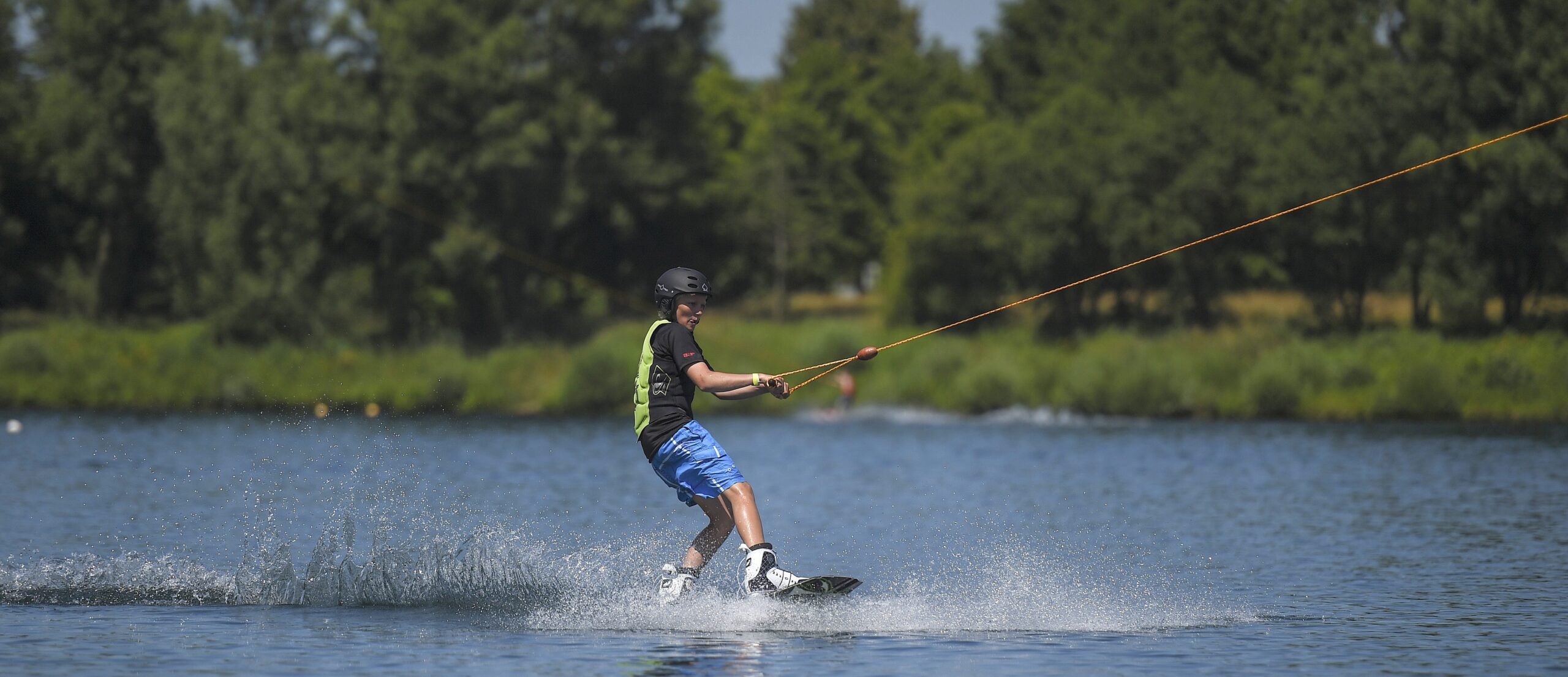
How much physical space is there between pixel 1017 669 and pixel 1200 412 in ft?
105

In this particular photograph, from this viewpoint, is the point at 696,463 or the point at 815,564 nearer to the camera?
the point at 696,463

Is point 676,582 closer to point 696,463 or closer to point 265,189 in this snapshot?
point 696,463

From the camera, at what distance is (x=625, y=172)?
2532 inches

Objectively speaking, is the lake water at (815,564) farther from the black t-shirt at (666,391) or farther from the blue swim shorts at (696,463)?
the black t-shirt at (666,391)

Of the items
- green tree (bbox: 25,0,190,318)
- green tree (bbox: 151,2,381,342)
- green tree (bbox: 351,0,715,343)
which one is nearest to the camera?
green tree (bbox: 151,2,381,342)

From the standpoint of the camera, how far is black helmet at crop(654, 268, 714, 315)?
11.5 meters

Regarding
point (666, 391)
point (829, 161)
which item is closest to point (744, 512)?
point (666, 391)

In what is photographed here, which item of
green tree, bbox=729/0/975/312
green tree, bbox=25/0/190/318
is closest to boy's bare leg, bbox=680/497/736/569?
green tree, bbox=25/0/190/318

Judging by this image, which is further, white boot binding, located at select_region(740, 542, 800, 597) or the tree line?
the tree line

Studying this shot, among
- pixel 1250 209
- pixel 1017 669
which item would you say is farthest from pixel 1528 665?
pixel 1250 209

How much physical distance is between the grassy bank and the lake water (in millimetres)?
8707

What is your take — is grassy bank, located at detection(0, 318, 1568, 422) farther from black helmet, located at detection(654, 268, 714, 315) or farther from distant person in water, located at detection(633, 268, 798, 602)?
black helmet, located at detection(654, 268, 714, 315)

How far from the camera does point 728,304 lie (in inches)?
3076

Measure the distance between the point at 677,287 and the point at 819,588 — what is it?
2097 millimetres
